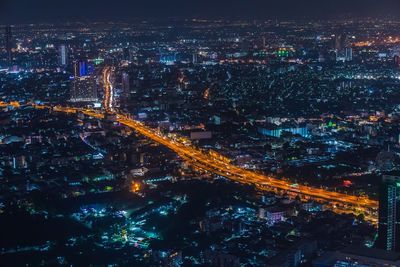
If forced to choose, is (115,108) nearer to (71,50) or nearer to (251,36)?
(71,50)

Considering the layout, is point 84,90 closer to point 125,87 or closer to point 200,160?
point 125,87

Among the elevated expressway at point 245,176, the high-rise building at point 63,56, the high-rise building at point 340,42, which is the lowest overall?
the elevated expressway at point 245,176

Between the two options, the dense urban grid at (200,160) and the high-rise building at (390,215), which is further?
the dense urban grid at (200,160)

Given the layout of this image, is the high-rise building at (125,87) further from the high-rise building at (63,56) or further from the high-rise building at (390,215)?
the high-rise building at (390,215)

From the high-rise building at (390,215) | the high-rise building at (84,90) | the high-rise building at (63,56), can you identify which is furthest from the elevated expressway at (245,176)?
the high-rise building at (63,56)

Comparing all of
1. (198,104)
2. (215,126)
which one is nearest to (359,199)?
(215,126)

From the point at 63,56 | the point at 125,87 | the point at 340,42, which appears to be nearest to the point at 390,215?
the point at 125,87

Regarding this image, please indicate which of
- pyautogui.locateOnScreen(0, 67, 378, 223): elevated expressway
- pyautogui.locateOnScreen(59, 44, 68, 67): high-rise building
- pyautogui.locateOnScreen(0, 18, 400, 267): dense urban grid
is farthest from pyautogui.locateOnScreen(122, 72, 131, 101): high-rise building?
pyautogui.locateOnScreen(59, 44, 68, 67): high-rise building
